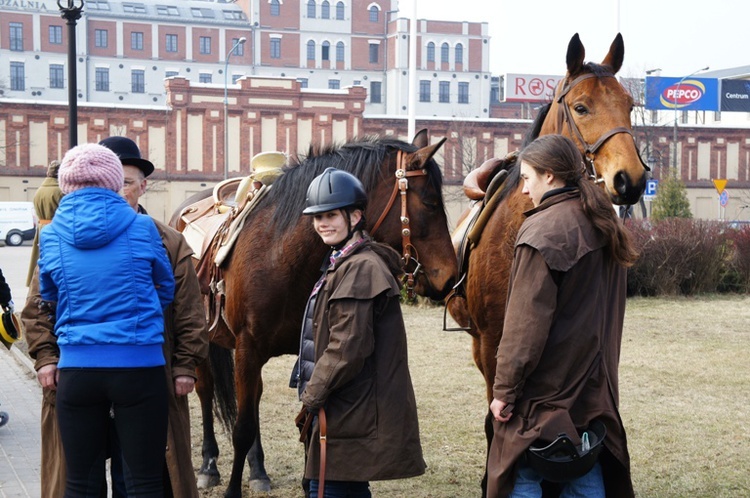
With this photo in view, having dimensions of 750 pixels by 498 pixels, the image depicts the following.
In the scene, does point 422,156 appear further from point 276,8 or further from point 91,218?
point 276,8

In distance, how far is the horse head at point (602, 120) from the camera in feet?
15.2

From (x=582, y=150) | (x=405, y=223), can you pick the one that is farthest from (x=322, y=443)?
(x=582, y=150)

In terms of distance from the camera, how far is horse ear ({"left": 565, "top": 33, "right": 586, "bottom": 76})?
510 centimetres

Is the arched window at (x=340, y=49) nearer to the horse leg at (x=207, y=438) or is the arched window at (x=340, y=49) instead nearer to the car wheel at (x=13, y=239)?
the car wheel at (x=13, y=239)

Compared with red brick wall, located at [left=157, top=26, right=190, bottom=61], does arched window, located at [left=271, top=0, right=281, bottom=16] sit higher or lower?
higher

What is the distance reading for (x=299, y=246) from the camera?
507cm

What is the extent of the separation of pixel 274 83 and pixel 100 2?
35171mm

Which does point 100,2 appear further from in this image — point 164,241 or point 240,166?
point 164,241

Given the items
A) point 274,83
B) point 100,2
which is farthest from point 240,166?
point 100,2

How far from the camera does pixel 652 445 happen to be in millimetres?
6965

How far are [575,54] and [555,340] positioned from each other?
232cm

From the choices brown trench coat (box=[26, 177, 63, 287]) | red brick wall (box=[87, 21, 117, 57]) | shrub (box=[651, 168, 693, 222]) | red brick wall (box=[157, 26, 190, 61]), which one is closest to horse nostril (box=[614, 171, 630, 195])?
brown trench coat (box=[26, 177, 63, 287])

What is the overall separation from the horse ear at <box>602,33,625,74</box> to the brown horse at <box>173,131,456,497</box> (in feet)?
4.09

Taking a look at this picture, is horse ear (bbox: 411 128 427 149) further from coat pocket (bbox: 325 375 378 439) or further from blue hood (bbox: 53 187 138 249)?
blue hood (bbox: 53 187 138 249)
